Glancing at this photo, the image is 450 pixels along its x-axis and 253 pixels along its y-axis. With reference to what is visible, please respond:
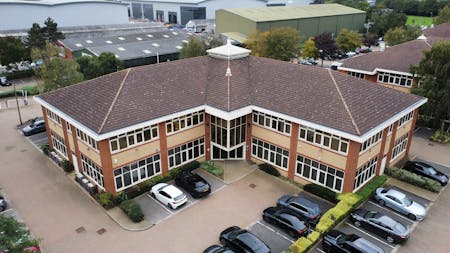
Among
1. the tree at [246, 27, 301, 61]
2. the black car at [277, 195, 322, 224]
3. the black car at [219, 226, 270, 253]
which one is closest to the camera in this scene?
the black car at [219, 226, 270, 253]

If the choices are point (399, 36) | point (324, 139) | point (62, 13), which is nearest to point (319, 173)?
point (324, 139)

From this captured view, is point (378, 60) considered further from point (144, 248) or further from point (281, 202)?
point (144, 248)

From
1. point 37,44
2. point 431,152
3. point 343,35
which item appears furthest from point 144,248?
point 343,35

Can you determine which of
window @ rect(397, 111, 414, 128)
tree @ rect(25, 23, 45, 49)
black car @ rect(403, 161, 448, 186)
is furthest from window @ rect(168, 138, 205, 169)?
tree @ rect(25, 23, 45, 49)

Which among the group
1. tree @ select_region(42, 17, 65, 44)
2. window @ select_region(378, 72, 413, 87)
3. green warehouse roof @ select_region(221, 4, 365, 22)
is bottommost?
window @ select_region(378, 72, 413, 87)

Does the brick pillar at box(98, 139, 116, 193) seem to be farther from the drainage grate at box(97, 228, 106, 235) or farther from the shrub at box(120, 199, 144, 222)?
the drainage grate at box(97, 228, 106, 235)

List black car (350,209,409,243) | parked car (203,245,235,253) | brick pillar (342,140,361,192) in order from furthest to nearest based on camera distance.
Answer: brick pillar (342,140,361,192)
black car (350,209,409,243)
parked car (203,245,235,253)

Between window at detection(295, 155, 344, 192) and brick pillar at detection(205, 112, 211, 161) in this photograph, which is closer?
window at detection(295, 155, 344, 192)
